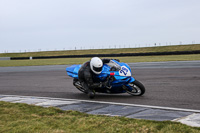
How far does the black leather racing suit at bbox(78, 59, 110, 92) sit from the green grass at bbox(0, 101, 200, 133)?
240 centimetres

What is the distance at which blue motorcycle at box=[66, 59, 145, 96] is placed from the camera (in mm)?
8414

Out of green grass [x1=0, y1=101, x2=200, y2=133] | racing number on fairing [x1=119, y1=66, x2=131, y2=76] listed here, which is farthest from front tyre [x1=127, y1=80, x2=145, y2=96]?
green grass [x1=0, y1=101, x2=200, y2=133]

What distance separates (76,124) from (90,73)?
369cm

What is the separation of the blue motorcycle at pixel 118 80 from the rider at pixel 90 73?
0.16 meters

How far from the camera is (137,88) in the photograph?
8586 millimetres

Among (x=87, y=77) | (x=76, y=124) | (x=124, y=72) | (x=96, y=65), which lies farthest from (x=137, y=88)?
(x=76, y=124)

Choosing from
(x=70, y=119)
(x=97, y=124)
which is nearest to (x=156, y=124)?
(x=97, y=124)

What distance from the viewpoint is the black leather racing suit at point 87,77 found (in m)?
8.67

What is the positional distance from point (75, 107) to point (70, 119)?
165 cm

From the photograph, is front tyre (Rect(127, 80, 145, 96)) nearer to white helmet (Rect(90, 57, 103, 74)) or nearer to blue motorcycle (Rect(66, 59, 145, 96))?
blue motorcycle (Rect(66, 59, 145, 96))

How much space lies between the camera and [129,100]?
798 cm

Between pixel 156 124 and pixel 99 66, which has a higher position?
pixel 99 66

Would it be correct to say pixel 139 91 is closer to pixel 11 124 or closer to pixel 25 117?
pixel 25 117

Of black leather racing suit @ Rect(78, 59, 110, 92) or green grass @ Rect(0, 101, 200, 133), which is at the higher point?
black leather racing suit @ Rect(78, 59, 110, 92)
